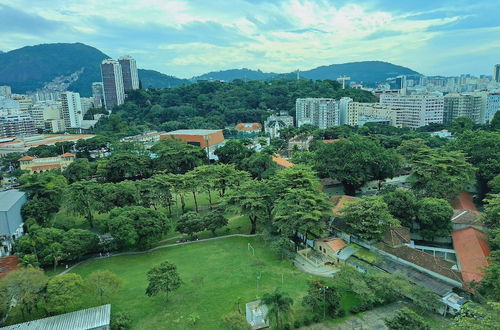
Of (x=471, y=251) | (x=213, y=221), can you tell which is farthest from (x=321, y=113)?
(x=471, y=251)

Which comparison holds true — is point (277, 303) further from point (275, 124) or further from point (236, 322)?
point (275, 124)

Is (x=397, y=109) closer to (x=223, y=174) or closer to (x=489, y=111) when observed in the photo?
(x=489, y=111)

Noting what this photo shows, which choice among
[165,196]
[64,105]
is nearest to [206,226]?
[165,196]

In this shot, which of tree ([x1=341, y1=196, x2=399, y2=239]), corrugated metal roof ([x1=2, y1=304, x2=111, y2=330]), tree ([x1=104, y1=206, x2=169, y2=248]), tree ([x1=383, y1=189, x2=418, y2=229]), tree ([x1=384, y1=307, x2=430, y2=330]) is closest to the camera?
tree ([x1=384, y1=307, x2=430, y2=330])

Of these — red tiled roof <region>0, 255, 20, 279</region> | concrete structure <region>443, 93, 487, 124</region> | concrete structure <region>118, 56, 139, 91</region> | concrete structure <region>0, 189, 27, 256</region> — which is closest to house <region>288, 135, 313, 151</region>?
concrete structure <region>0, 189, 27, 256</region>

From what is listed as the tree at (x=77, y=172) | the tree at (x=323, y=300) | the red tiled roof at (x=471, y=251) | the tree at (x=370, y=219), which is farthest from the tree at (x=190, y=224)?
the tree at (x=77, y=172)

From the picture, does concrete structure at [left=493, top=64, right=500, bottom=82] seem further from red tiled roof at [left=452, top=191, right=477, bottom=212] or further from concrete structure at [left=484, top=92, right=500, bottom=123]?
red tiled roof at [left=452, top=191, right=477, bottom=212]
